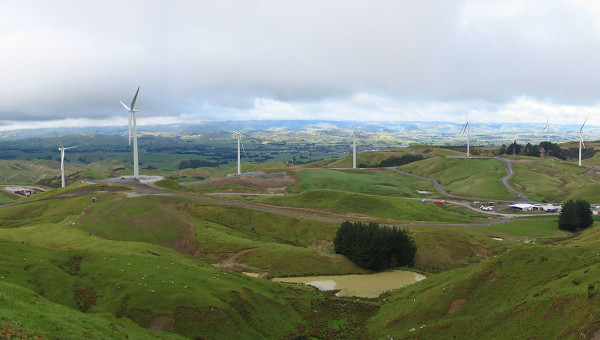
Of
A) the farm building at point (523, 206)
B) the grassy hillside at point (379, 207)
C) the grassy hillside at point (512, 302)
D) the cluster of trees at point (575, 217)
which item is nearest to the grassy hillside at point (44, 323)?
the grassy hillside at point (512, 302)

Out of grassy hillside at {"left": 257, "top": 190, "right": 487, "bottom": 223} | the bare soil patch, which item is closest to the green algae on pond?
the bare soil patch

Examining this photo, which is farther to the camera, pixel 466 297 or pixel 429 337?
pixel 466 297

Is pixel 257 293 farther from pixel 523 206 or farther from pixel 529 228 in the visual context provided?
pixel 523 206

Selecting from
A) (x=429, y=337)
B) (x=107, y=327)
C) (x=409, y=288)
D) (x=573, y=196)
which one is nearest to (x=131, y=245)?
(x=107, y=327)

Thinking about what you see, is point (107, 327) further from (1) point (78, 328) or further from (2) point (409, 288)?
(2) point (409, 288)

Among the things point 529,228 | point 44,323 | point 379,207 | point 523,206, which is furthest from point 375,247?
point 523,206

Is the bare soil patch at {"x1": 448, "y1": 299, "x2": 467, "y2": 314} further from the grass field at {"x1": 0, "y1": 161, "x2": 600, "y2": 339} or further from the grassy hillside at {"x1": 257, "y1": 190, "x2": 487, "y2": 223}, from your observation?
the grassy hillside at {"x1": 257, "y1": 190, "x2": 487, "y2": 223}
